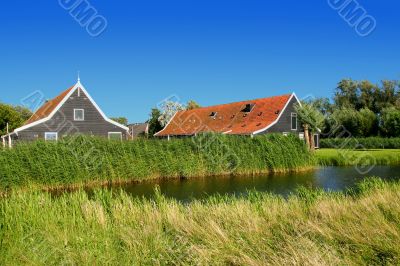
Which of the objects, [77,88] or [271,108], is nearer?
[77,88]

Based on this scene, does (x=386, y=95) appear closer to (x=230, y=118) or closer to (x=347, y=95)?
(x=347, y=95)

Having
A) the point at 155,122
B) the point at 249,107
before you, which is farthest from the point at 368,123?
the point at 155,122

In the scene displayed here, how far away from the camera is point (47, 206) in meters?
9.44

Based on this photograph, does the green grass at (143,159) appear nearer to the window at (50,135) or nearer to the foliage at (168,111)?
the window at (50,135)

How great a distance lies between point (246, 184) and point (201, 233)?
1573 centimetres

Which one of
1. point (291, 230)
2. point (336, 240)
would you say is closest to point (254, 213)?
point (291, 230)

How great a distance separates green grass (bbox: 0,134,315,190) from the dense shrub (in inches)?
880

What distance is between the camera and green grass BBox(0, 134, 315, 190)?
21.7 meters

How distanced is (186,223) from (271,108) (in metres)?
36.8

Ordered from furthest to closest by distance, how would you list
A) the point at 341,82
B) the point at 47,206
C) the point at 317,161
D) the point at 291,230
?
the point at 341,82 → the point at 317,161 → the point at 47,206 → the point at 291,230

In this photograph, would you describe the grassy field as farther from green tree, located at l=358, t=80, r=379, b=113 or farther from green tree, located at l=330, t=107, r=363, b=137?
green tree, located at l=358, t=80, r=379, b=113

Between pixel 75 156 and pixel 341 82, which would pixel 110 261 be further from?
pixel 341 82

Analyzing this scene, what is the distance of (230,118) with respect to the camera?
47719 millimetres

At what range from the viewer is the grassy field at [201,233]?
625 centimetres
